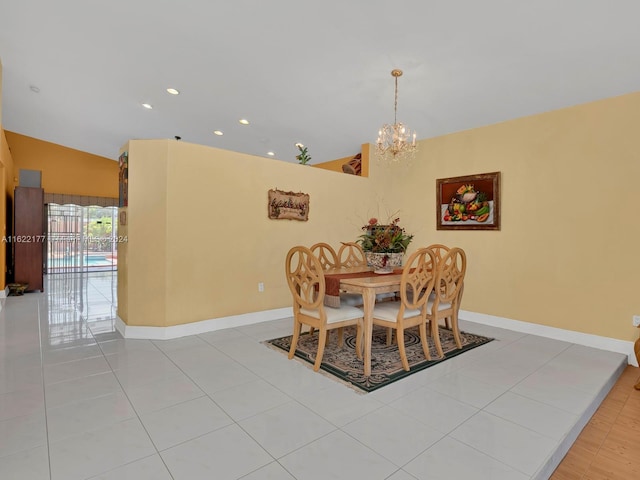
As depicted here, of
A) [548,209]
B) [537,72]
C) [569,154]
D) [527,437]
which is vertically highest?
[537,72]

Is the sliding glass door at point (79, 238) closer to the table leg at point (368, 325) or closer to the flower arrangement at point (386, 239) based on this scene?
the flower arrangement at point (386, 239)

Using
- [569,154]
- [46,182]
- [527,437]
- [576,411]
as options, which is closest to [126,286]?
[527,437]

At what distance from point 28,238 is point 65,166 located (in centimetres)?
290

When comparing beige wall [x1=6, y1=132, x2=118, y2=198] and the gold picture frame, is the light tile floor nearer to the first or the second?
the gold picture frame

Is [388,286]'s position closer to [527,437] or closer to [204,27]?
[527,437]

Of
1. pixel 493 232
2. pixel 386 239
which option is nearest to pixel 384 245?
pixel 386 239

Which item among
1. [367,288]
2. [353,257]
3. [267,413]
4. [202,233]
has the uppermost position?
[202,233]

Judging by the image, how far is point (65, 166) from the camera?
8.26 m

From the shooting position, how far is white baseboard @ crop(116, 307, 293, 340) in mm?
3547

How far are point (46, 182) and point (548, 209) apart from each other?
33.6ft

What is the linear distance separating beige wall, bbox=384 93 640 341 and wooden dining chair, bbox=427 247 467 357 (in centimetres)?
124

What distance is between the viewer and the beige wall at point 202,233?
355 centimetres

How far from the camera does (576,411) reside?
2225 mm

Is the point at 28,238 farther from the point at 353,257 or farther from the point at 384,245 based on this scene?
the point at 384,245
